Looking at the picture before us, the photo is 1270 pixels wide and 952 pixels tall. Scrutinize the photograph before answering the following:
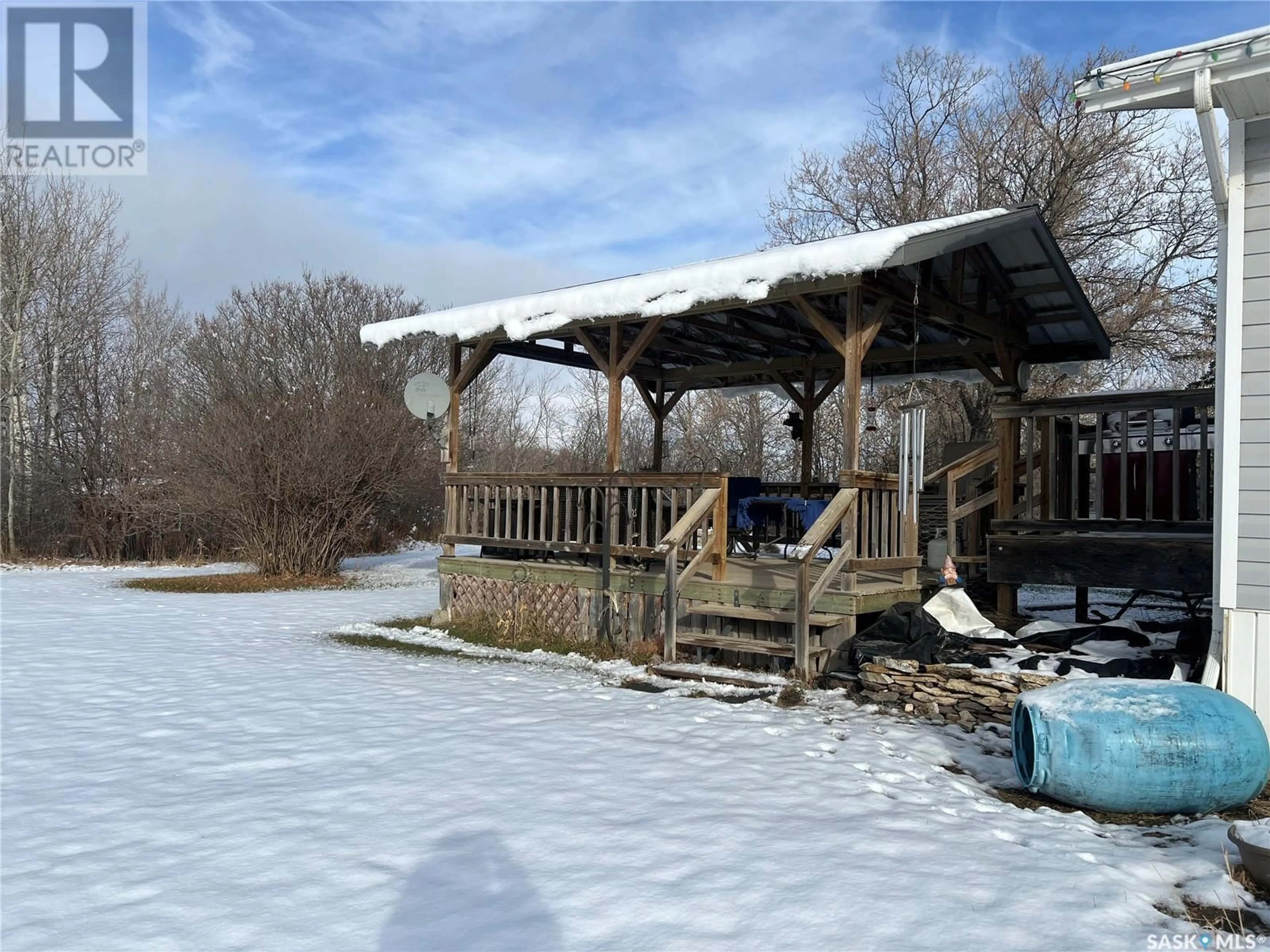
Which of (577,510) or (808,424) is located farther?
(808,424)

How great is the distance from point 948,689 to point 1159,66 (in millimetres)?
3855

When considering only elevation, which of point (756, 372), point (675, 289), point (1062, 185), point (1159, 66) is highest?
point (1062, 185)

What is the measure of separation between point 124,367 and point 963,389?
63.8 ft

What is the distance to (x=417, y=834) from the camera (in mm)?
3551

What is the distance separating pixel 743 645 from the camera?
6.82 meters

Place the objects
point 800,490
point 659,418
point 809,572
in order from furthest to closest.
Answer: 1. point 659,418
2. point 800,490
3. point 809,572

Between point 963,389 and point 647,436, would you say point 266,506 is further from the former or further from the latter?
point 647,436

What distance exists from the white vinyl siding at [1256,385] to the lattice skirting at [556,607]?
4434 millimetres

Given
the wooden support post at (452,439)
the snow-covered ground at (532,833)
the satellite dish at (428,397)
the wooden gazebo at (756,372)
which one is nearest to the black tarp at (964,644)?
the wooden gazebo at (756,372)

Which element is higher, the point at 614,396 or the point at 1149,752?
the point at 614,396

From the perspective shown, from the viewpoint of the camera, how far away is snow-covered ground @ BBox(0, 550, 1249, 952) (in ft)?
9.25

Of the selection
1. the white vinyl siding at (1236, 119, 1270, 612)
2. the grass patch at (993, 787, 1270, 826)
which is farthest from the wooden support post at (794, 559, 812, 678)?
the white vinyl siding at (1236, 119, 1270, 612)

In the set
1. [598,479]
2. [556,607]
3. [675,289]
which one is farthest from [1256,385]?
[556,607]

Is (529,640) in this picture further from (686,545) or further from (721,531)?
(721,531)
